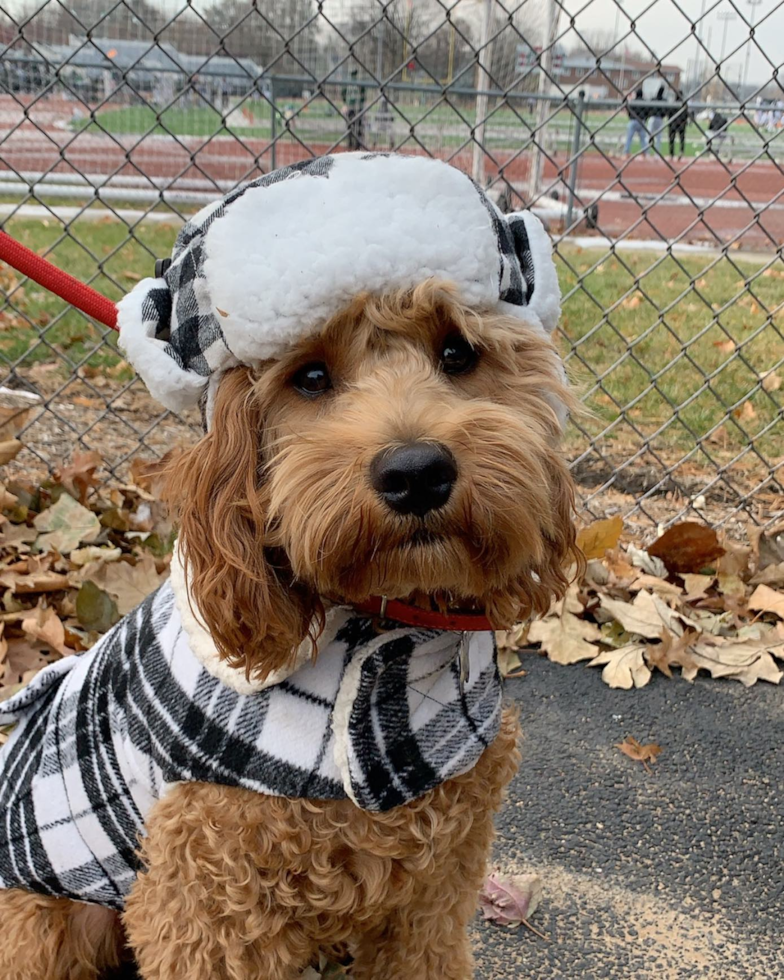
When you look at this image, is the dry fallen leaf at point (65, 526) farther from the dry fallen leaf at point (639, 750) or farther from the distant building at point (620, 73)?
the distant building at point (620, 73)

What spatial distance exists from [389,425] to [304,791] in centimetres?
62

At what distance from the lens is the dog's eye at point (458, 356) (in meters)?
1.63

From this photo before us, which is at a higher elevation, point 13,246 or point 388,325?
point 388,325

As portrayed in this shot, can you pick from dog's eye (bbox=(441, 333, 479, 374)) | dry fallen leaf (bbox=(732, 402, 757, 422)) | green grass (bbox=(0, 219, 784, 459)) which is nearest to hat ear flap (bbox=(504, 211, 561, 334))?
dog's eye (bbox=(441, 333, 479, 374))

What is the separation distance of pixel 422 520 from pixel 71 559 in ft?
7.46

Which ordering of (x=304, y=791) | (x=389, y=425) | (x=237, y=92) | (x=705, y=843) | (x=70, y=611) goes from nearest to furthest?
→ (x=389, y=425) → (x=304, y=791) → (x=705, y=843) → (x=70, y=611) → (x=237, y=92)

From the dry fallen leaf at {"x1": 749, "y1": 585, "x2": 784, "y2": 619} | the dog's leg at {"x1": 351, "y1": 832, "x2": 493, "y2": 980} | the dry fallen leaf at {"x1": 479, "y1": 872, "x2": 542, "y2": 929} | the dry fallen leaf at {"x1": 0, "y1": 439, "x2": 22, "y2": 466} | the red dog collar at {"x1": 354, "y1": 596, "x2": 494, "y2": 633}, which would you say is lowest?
the dry fallen leaf at {"x1": 749, "y1": 585, "x2": 784, "y2": 619}

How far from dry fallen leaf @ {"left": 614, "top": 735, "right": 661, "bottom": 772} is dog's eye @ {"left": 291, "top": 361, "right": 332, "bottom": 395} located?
176cm

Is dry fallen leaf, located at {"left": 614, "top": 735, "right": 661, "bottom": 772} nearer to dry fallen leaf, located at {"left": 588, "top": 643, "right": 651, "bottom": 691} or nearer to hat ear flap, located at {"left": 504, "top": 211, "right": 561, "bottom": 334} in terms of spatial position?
dry fallen leaf, located at {"left": 588, "top": 643, "right": 651, "bottom": 691}

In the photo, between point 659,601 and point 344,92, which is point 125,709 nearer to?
point 659,601

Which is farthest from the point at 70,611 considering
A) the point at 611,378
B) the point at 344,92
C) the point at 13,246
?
the point at 344,92

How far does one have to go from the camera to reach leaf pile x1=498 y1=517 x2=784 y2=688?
3.15 meters

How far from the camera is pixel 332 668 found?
1600 millimetres

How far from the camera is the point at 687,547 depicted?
3.54 m
